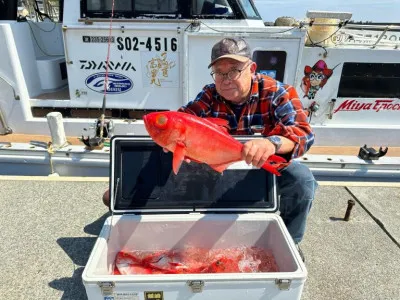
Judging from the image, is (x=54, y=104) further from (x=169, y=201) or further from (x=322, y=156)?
(x=322, y=156)

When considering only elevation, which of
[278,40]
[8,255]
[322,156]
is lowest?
[8,255]

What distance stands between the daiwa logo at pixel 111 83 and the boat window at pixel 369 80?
293cm

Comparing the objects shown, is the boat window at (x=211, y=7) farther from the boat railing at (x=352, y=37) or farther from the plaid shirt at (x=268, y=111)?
the plaid shirt at (x=268, y=111)

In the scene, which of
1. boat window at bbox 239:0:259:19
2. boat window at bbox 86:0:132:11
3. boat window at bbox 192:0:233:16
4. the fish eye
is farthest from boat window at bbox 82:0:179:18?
the fish eye

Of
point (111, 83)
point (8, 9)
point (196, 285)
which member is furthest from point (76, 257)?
point (8, 9)

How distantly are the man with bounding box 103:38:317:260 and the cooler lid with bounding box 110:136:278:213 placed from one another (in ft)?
0.91

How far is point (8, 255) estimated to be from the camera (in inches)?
103

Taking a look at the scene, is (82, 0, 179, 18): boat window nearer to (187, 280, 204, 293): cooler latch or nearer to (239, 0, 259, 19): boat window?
(239, 0, 259, 19): boat window

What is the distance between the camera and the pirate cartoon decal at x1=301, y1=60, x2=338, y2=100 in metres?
4.18

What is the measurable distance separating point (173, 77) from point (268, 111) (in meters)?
2.31

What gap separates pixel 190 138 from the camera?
1.57 m

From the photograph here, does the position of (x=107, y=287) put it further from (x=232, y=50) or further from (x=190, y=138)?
(x=232, y=50)

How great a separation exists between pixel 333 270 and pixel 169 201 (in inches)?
58.6

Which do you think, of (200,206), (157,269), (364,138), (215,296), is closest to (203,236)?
(200,206)
